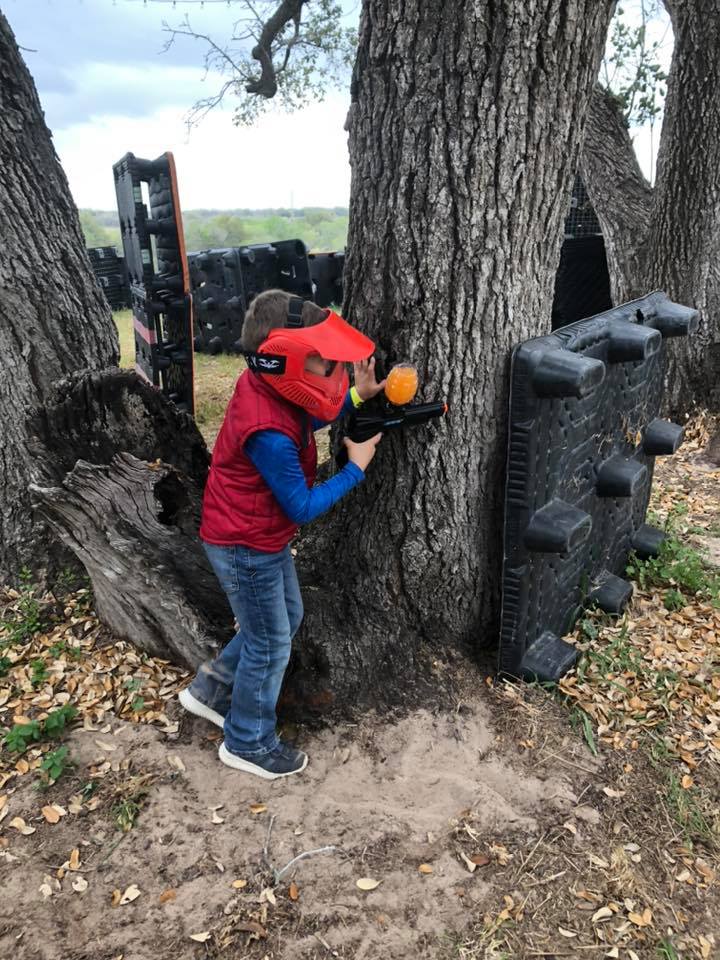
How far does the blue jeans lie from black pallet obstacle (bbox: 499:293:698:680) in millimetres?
910

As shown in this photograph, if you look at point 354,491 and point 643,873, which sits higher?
point 354,491

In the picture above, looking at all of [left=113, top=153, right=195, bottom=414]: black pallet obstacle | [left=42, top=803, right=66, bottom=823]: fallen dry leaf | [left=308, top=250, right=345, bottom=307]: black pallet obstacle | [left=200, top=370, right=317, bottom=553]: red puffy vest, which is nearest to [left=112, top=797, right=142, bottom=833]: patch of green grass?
[left=42, top=803, right=66, bottom=823]: fallen dry leaf

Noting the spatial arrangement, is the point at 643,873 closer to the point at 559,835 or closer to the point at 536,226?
the point at 559,835

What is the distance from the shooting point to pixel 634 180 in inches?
274

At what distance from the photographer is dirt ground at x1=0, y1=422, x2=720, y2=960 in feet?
7.52

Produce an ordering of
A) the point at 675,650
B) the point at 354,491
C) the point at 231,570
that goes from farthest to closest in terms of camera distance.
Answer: the point at 675,650
the point at 354,491
the point at 231,570

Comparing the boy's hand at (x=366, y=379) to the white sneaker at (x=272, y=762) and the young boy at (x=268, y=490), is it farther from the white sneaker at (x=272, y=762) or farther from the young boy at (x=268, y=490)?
the white sneaker at (x=272, y=762)

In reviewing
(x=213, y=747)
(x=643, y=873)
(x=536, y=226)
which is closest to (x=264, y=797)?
(x=213, y=747)

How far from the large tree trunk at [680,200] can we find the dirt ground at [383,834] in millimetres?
4025

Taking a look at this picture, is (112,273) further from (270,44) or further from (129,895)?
(129,895)

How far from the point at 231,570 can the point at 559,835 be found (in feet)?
4.82

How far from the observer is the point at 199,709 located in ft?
9.92

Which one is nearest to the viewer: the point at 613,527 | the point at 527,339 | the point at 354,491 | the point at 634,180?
the point at 527,339

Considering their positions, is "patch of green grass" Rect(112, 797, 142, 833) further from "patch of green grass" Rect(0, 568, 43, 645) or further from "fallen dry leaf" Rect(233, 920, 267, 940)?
"patch of green grass" Rect(0, 568, 43, 645)
